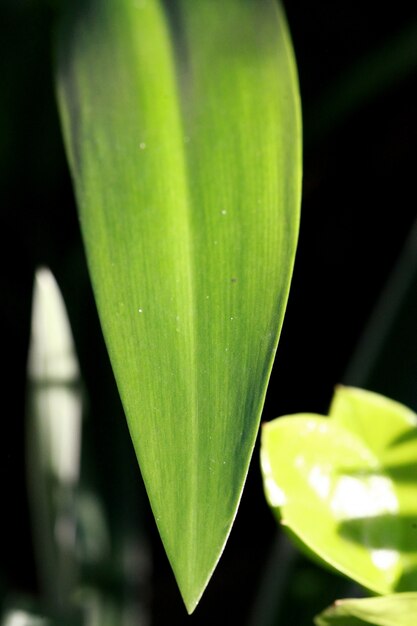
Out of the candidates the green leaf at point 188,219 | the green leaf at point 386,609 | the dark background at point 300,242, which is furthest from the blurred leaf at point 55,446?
the green leaf at point 386,609

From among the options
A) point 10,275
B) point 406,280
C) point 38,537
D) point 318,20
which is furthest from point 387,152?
point 38,537

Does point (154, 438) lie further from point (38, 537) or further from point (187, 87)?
point (38, 537)

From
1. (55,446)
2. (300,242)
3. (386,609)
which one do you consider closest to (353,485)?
(386,609)

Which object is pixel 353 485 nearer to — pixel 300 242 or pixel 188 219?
pixel 188 219

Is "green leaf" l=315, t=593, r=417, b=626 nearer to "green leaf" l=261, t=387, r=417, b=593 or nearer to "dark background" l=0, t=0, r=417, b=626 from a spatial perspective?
"green leaf" l=261, t=387, r=417, b=593

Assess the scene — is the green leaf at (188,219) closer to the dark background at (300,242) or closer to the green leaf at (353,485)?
the green leaf at (353,485)
